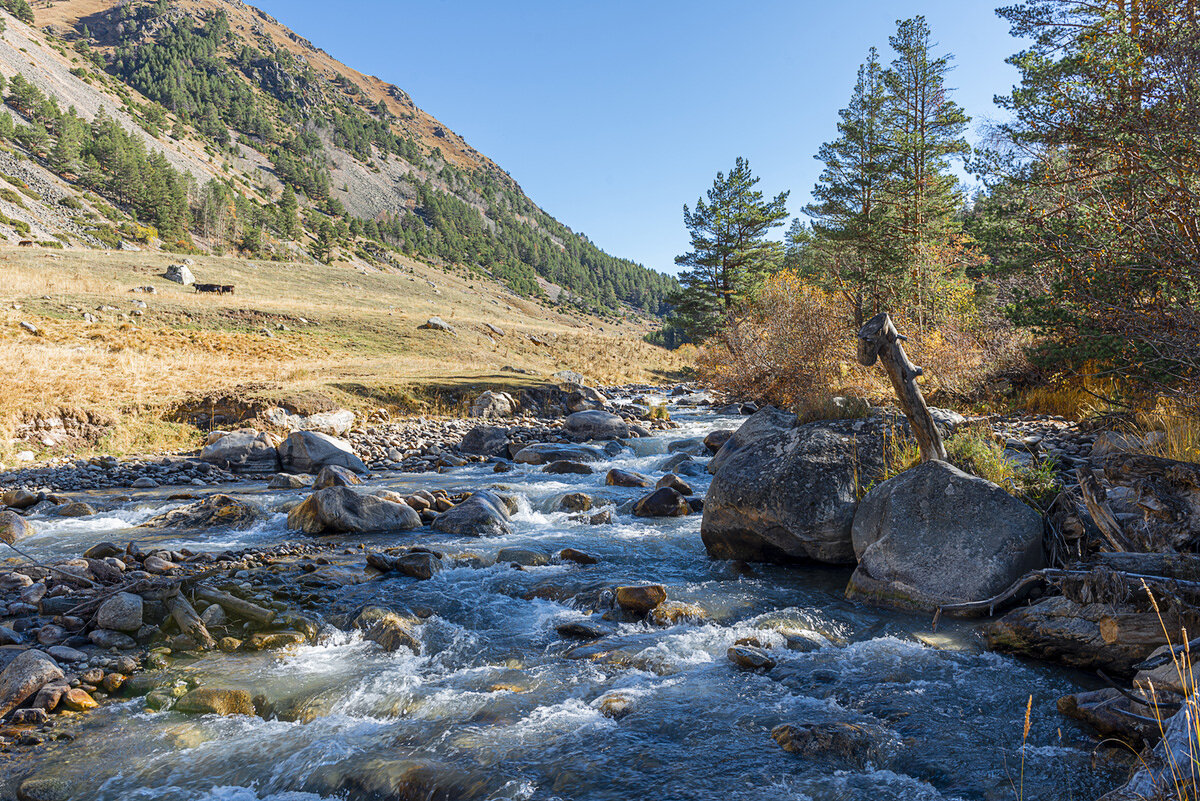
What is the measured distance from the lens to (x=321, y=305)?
4244 cm

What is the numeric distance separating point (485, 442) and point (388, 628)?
12.2 metres

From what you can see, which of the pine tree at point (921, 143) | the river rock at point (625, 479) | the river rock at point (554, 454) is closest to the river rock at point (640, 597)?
the river rock at point (625, 479)

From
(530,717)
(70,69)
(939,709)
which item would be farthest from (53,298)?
(70,69)

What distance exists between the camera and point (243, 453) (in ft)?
49.7

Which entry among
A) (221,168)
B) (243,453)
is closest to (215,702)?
(243,453)

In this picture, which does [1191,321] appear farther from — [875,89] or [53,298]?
[53,298]

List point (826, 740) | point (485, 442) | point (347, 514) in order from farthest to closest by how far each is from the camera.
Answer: point (485, 442), point (347, 514), point (826, 740)

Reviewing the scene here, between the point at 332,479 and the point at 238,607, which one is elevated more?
the point at 332,479

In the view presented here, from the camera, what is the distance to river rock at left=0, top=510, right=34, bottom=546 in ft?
29.8

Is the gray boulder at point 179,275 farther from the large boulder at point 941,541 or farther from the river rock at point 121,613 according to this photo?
the large boulder at point 941,541

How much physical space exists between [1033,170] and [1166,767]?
1264 centimetres

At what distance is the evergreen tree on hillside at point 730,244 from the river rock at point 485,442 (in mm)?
26174

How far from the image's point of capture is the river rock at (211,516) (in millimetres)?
10297

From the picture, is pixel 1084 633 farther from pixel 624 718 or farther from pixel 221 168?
pixel 221 168
